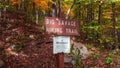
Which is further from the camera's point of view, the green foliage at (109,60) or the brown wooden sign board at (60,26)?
the green foliage at (109,60)

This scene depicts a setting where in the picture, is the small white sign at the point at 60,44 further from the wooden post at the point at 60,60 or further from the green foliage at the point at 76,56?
the green foliage at the point at 76,56

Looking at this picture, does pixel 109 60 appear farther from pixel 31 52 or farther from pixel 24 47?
pixel 24 47

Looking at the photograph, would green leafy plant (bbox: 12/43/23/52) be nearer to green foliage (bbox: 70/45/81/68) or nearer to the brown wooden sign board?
green foliage (bbox: 70/45/81/68)

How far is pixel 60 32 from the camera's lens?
6.33 m

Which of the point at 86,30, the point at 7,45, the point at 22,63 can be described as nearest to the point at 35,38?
the point at 7,45

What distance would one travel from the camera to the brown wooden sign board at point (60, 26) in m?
6.10

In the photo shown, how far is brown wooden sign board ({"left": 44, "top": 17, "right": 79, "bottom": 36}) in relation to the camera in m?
6.10

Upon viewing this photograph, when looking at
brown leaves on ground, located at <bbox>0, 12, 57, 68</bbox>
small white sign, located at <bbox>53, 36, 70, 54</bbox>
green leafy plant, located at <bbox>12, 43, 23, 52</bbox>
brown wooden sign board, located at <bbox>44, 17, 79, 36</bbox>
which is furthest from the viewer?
green leafy plant, located at <bbox>12, 43, 23, 52</bbox>

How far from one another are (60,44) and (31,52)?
714cm

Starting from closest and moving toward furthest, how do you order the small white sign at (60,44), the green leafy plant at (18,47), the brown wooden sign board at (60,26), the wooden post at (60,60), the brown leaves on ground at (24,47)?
the brown wooden sign board at (60,26)
the small white sign at (60,44)
the wooden post at (60,60)
the brown leaves on ground at (24,47)
the green leafy plant at (18,47)

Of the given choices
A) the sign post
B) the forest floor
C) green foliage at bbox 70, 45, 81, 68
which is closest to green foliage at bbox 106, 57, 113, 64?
the forest floor

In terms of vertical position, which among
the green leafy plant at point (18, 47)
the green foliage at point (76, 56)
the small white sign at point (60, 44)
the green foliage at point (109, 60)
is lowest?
the green foliage at point (109, 60)

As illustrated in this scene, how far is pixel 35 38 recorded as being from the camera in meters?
15.6

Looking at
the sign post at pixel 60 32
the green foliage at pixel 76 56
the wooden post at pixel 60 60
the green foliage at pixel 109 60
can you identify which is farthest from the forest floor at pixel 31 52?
the sign post at pixel 60 32
